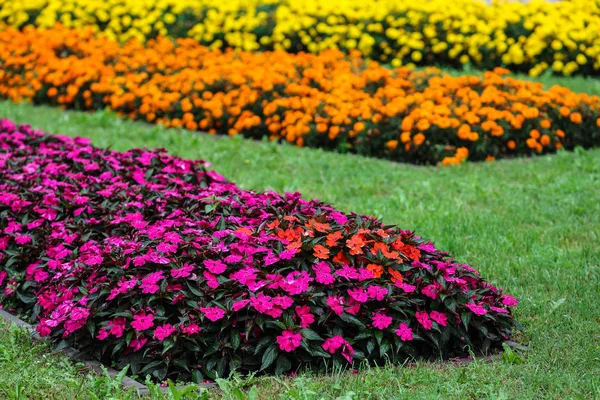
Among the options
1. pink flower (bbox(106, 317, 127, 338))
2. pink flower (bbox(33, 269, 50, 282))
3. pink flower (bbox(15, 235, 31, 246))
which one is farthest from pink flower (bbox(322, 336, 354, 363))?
pink flower (bbox(15, 235, 31, 246))

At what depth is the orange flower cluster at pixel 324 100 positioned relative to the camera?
26.0ft

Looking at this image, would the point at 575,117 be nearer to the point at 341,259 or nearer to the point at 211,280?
the point at 341,259

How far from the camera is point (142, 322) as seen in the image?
3.89 meters

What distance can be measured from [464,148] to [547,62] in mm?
4038

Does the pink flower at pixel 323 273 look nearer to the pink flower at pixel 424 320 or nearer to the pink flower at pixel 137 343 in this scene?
the pink flower at pixel 424 320

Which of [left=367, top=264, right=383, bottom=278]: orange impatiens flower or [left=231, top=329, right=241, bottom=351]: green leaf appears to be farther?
[left=367, top=264, right=383, bottom=278]: orange impatiens flower

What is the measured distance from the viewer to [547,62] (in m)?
11.2

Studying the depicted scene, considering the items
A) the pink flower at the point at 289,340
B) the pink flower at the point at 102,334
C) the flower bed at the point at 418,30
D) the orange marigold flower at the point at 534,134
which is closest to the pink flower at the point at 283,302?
the pink flower at the point at 289,340

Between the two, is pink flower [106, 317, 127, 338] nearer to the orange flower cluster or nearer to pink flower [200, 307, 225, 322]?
pink flower [200, 307, 225, 322]

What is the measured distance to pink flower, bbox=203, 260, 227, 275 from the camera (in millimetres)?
4078

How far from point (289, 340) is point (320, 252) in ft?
1.70

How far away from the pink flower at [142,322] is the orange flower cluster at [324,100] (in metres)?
4.27

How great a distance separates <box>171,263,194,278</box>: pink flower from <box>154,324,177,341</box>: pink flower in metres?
0.28

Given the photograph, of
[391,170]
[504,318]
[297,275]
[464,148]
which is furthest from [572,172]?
[297,275]
